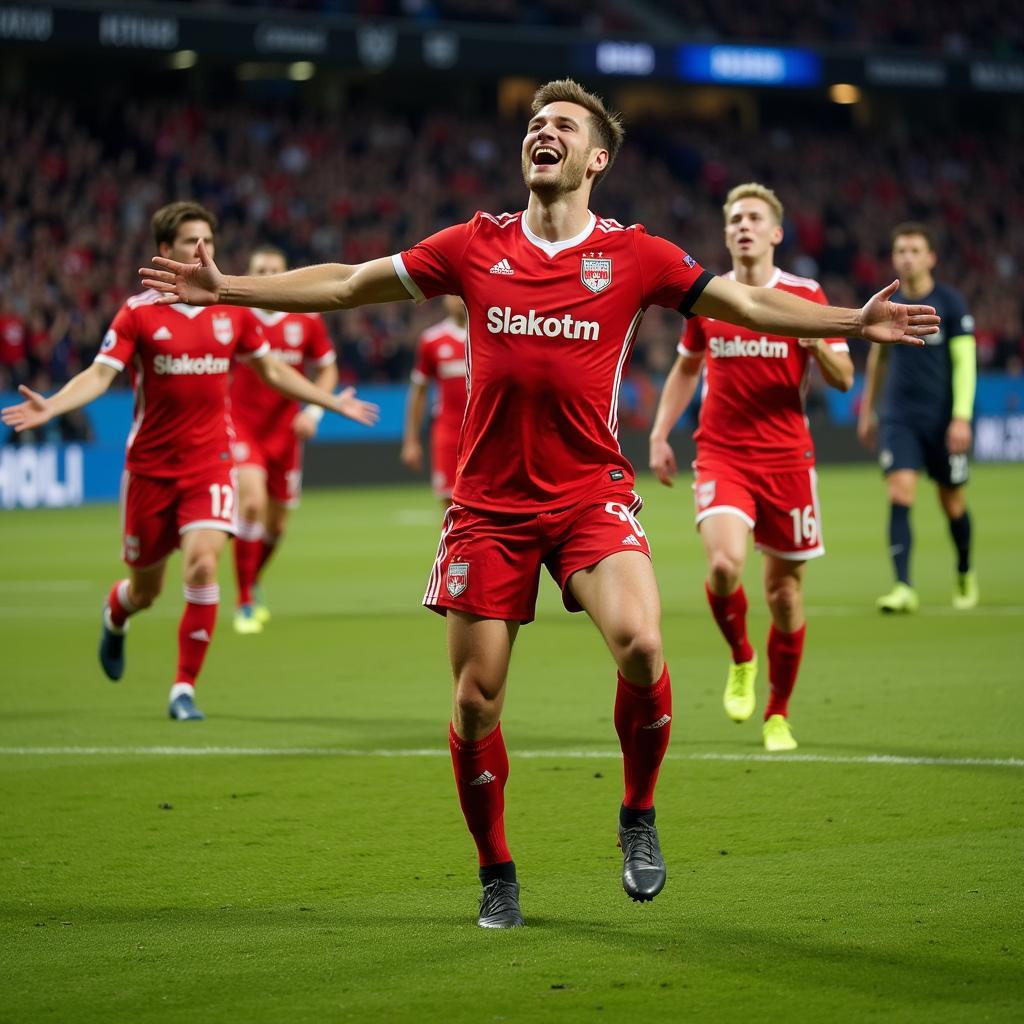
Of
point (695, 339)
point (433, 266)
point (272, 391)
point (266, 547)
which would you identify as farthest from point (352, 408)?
point (266, 547)

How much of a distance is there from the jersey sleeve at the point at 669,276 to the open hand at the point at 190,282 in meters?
1.23

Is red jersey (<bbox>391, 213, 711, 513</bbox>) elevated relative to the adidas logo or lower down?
elevated

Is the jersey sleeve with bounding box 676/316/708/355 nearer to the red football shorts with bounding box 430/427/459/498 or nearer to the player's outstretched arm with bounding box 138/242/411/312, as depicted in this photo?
the player's outstretched arm with bounding box 138/242/411/312

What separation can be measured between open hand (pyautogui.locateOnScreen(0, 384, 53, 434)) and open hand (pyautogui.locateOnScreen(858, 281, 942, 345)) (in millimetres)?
3814

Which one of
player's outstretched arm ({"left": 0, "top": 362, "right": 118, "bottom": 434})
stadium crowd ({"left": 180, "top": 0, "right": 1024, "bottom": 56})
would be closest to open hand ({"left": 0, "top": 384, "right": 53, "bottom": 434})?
player's outstretched arm ({"left": 0, "top": 362, "right": 118, "bottom": 434})

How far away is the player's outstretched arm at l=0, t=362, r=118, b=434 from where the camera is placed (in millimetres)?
7839

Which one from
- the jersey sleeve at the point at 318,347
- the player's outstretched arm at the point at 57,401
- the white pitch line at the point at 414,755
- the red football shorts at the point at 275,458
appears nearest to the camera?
the white pitch line at the point at 414,755

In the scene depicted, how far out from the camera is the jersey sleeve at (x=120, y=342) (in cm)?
912

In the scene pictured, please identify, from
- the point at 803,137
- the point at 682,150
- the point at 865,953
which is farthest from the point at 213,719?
the point at 803,137

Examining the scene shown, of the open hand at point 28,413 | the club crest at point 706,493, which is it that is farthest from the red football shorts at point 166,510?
the club crest at point 706,493

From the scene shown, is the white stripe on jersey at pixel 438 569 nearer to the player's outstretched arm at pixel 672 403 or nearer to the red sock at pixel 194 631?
the player's outstretched arm at pixel 672 403

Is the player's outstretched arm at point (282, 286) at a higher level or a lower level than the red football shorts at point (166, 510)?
higher

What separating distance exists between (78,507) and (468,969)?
815 inches

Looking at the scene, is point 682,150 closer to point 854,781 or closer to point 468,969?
point 854,781
